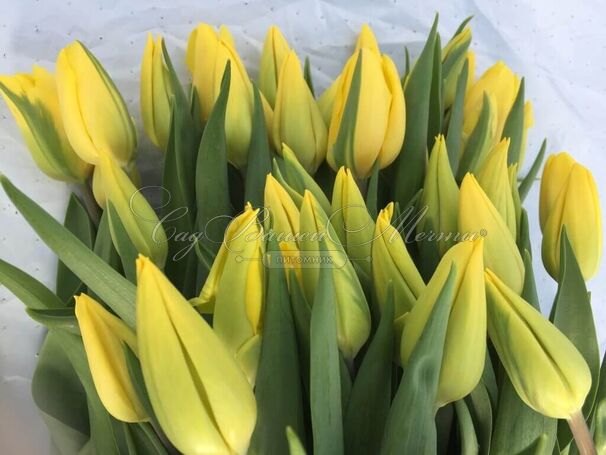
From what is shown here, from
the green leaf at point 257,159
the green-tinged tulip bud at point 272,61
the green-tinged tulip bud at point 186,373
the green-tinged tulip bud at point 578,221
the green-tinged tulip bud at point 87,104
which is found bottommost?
the green-tinged tulip bud at point 186,373

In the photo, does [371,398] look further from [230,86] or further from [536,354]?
[230,86]

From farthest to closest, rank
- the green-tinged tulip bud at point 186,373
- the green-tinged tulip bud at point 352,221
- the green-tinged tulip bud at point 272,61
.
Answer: the green-tinged tulip bud at point 272,61
the green-tinged tulip bud at point 352,221
the green-tinged tulip bud at point 186,373

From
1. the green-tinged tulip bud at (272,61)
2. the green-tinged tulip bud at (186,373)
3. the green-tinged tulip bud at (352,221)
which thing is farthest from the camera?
the green-tinged tulip bud at (272,61)

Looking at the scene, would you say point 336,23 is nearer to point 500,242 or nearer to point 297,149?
point 297,149

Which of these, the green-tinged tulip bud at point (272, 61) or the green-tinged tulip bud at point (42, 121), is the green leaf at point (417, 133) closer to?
the green-tinged tulip bud at point (272, 61)

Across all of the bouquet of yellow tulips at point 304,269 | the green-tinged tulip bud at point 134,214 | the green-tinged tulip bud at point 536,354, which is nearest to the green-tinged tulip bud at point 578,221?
the bouquet of yellow tulips at point 304,269

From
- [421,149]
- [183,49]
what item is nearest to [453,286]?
[421,149]
